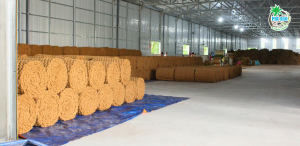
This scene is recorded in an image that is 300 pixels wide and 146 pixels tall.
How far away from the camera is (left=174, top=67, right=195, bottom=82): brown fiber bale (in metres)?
13.6

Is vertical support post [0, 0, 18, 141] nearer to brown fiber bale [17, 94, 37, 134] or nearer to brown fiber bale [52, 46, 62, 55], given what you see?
brown fiber bale [17, 94, 37, 134]

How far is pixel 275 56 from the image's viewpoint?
137 ft

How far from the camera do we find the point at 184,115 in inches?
233

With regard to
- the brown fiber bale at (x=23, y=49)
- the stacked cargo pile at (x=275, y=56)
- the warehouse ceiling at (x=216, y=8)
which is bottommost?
the brown fiber bale at (x=23, y=49)

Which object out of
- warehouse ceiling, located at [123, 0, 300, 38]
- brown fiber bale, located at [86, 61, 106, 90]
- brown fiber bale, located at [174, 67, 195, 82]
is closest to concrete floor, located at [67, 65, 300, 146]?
brown fiber bale, located at [86, 61, 106, 90]

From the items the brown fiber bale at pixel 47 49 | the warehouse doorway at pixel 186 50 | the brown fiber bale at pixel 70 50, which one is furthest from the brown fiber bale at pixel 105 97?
the warehouse doorway at pixel 186 50

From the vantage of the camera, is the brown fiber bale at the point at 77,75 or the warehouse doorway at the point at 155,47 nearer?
Answer: the brown fiber bale at the point at 77,75

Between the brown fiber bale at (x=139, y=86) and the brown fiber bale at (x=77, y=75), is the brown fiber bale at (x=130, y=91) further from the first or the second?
the brown fiber bale at (x=77, y=75)

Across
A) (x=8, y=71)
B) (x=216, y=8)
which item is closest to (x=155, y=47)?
(x=216, y=8)

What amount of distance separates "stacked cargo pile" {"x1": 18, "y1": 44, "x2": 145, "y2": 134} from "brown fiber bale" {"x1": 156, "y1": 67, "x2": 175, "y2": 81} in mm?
6971

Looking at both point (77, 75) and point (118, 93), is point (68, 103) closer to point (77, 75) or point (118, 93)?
point (77, 75)

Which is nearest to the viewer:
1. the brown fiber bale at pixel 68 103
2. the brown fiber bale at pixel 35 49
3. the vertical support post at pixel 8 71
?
the vertical support post at pixel 8 71

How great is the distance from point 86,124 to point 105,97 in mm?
1263

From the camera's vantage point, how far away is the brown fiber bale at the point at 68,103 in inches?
203
